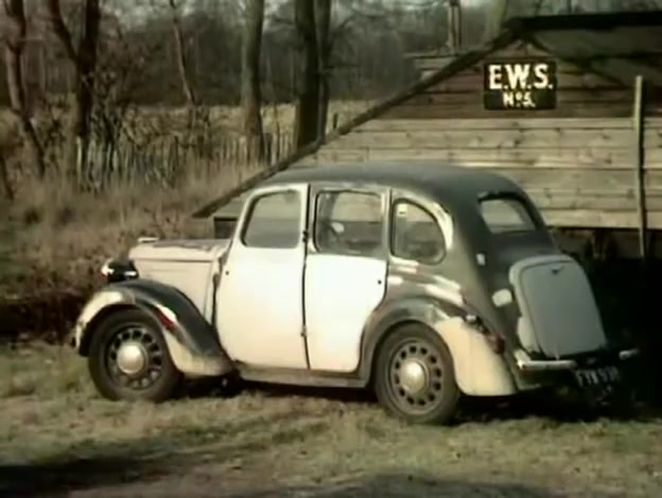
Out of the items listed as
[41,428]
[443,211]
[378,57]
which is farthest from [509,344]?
[378,57]

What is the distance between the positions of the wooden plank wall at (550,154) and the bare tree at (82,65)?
12868 millimetres

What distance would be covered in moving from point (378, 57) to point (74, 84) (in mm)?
19384

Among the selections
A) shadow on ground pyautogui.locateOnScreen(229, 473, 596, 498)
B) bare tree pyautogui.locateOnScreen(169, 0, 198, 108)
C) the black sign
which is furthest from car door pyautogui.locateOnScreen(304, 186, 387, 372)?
bare tree pyautogui.locateOnScreen(169, 0, 198, 108)

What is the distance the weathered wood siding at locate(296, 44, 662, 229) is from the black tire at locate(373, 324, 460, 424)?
4.53 meters

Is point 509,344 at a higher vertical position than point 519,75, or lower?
lower

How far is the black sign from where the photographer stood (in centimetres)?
1695

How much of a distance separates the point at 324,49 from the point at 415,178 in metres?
27.1

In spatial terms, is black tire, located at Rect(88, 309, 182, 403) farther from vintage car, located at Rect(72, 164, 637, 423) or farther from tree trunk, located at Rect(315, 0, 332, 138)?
tree trunk, located at Rect(315, 0, 332, 138)

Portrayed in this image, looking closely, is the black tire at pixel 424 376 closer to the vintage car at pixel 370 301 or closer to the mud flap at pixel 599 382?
the vintage car at pixel 370 301

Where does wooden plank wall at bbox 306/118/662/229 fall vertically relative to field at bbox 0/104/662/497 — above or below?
above

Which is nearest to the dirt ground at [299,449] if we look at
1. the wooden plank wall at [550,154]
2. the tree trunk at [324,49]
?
the wooden plank wall at [550,154]

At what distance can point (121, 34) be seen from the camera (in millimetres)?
33250

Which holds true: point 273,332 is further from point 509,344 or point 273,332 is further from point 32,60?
point 32,60

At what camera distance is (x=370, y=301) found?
37.9 feet
